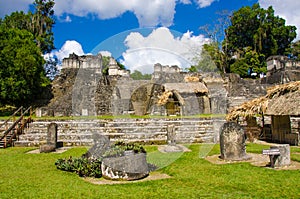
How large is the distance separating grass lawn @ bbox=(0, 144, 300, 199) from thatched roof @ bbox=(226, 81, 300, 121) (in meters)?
3.46

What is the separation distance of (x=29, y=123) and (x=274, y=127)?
13357mm

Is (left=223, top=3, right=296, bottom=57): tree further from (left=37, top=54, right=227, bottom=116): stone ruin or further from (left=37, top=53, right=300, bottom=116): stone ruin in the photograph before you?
(left=37, top=54, right=227, bottom=116): stone ruin

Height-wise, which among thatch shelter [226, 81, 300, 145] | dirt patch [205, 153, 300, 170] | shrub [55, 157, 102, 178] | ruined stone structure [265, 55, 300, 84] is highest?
ruined stone structure [265, 55, 300, 84]

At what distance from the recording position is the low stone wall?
532 inches

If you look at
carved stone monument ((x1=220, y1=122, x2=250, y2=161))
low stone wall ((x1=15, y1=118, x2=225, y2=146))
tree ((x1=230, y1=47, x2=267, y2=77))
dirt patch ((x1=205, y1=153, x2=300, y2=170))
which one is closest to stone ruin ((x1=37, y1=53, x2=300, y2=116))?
low stone wall ((x1=15, y1=118, x2=225, y2=146))

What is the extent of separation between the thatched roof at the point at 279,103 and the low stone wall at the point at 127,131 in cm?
185

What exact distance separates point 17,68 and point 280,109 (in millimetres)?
18610

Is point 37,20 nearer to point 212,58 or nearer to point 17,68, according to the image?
point 17,68

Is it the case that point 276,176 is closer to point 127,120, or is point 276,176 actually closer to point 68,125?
point 127,120

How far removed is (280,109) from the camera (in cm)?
1188

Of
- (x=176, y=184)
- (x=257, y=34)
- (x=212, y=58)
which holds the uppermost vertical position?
(x=257, y=34)

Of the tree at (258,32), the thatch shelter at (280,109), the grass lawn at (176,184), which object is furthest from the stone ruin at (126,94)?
the tree at (258,32)

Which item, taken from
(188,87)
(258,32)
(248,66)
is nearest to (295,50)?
(258,32)

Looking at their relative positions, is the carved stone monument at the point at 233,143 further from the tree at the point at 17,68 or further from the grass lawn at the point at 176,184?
the tree at the point at 17,68
